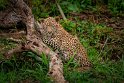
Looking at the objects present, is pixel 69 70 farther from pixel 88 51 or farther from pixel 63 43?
pixel 88 51

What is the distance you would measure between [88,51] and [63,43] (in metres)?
0.63

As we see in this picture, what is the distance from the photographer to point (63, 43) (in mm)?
7223

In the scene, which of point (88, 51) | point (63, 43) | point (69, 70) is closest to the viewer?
point (69, 70)

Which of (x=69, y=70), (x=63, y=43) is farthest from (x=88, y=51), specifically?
(x=69, y=70)

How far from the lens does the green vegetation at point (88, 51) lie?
634cm

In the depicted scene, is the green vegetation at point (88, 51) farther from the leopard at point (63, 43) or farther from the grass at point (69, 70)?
the leopard at point (63, 43)

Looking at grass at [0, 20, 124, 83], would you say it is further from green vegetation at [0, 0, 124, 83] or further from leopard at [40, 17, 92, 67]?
leopard at [40, 17, 92, 67]

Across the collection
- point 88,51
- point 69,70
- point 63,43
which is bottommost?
point 69,70

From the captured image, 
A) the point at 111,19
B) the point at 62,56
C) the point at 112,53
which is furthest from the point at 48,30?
the point at 111,19

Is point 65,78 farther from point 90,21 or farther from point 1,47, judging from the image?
point 90,21

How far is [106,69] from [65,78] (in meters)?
0.84

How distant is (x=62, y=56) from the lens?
710cm

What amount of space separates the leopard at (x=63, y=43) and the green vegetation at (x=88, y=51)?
0.58 ft

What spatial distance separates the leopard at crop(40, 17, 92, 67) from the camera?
22.9ft
